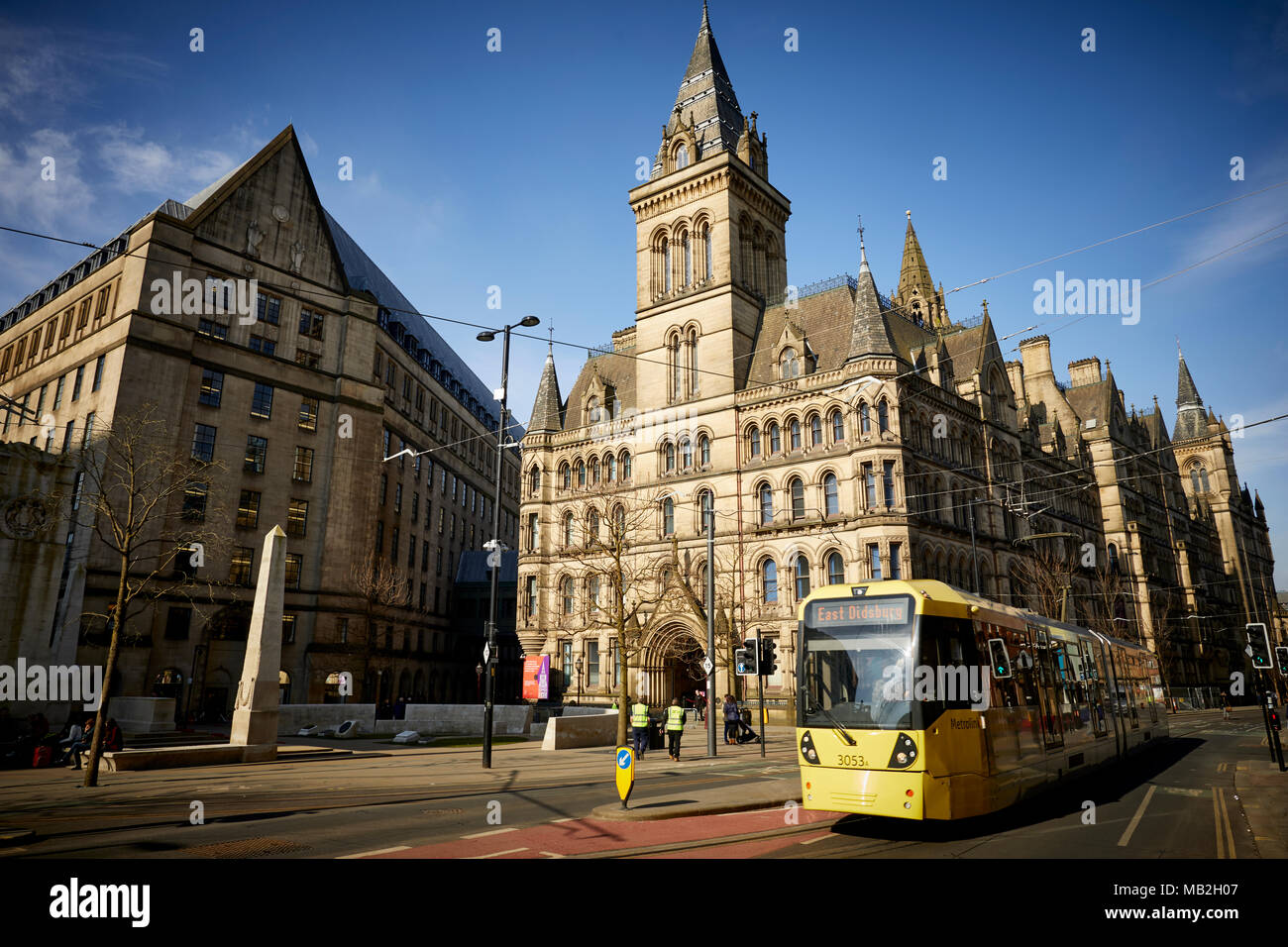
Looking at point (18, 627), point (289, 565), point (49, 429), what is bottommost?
point (18, 627)

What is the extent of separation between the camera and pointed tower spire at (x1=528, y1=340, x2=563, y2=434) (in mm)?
51156

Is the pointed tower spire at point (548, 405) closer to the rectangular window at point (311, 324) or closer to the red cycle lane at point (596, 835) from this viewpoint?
the rectangular window at point (311, 324)

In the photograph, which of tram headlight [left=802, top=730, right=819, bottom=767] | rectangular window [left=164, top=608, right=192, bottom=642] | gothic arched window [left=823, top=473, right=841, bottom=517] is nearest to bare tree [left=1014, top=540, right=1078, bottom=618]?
gothic arched window [left=823, top=473, right=841, bottom=517]

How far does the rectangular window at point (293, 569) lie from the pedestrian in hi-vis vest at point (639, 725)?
92.7 feet

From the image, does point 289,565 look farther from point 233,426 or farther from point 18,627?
point 18,627

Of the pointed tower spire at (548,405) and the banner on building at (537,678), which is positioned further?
the pointed tower spire at (548,405)

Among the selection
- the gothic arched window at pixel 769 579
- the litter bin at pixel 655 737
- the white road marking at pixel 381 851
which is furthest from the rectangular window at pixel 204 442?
the white road marking at pixel 381 851

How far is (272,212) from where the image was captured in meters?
45.5

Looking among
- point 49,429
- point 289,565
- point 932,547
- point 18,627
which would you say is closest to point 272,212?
point 49,429

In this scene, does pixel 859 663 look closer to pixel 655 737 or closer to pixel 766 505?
pixel 655 737

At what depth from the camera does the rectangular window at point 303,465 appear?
44906mm

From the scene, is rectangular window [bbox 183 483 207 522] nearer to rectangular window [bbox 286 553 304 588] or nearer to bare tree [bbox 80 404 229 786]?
bare tree [bbox 80 404 229 786]
